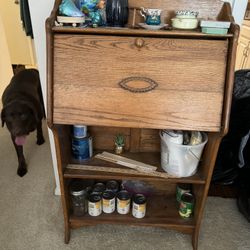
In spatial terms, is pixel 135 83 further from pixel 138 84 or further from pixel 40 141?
pixel 40 141

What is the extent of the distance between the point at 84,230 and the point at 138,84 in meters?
0.94

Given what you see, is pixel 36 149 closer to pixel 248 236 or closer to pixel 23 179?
pixel 23 179

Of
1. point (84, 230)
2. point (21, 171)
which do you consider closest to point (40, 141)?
point (21, 171)

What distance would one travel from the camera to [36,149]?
2.06 meters

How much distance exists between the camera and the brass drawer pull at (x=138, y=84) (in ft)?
2.78

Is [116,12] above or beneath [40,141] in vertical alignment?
above

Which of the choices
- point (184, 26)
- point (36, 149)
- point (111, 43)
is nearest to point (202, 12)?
point (184, 26)

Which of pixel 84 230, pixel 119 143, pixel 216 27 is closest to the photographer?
pixel 216 27

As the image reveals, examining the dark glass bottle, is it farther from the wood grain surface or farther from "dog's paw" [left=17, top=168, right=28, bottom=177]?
"dog's paw" [left=17, top=168, right=28, bottom=177]

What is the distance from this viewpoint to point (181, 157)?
102cm

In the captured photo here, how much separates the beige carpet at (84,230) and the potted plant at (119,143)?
1.58 ft

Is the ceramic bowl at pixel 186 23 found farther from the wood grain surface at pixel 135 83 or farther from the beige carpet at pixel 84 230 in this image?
the beige carpet at pixel 84 230

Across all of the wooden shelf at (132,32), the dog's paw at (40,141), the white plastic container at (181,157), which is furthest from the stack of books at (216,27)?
the dog's paw at (40,141)

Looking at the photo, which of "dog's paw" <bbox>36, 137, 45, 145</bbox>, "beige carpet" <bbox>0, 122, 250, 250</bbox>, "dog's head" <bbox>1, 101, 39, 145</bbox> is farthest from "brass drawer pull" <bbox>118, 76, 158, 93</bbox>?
"dog's paw" <bbox>36, 137, 45, 145</bbox>
